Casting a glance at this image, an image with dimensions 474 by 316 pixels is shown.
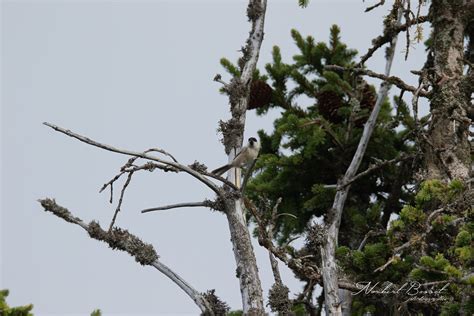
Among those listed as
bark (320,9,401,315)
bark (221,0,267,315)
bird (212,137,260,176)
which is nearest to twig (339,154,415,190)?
bark (320,9,401,315)

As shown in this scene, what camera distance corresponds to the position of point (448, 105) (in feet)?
27.6

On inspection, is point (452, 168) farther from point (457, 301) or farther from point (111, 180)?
point (111, 180)

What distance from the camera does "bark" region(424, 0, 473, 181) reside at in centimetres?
834

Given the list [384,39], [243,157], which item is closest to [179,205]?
[243,157]

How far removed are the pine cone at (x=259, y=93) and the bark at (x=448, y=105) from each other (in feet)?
7.34

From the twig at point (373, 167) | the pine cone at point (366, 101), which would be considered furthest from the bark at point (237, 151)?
the pine cone at point (366, 101)

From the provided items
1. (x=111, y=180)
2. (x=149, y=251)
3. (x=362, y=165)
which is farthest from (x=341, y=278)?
(x=362, y=165)

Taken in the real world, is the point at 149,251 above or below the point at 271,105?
below

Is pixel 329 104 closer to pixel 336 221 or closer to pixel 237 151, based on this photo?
pixel 336 221

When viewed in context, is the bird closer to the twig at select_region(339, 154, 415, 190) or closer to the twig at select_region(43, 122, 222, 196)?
the twig at select_region(43, 122, 222, 196)

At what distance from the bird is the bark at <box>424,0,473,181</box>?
5.59 feet

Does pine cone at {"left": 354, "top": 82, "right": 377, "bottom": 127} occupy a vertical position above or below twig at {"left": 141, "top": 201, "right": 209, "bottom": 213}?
above

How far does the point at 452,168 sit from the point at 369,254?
4.97ft

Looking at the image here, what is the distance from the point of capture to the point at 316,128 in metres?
9.70
